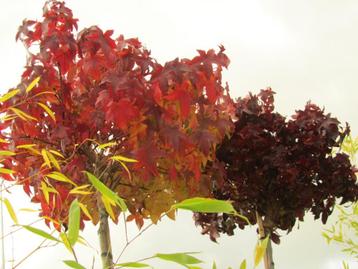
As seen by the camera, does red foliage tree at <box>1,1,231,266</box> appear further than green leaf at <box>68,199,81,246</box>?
Yes

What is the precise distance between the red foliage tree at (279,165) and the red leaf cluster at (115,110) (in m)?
0.50

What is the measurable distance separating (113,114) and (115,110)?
0.8 inches

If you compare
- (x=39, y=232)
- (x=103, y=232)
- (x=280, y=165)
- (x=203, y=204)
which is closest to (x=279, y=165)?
(x=280, y=165)

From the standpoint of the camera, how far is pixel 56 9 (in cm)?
311

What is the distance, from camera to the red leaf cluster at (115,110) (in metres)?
2.79

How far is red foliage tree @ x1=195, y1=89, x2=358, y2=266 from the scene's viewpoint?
12.1 feet

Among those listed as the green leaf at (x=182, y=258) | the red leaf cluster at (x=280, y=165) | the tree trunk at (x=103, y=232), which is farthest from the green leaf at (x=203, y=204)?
the red leaf cluster at (x=280, y=165)

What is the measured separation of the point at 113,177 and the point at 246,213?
1.11 meters

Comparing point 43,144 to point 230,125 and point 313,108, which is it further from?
point 313,108

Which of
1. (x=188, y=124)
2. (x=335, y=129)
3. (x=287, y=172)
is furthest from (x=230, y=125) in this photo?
(x=335, y=129)

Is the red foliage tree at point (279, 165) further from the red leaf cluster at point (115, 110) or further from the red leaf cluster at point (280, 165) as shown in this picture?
the red leaf cluster at point (115, 110)

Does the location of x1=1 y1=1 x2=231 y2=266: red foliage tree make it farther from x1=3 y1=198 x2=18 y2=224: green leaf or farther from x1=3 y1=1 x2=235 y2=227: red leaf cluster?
x1=3 y1=198 x2=18 y2=224: green leaf

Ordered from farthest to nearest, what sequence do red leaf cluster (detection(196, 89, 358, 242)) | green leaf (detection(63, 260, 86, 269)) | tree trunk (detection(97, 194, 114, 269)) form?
red leaf cluster (detection(196, 89, 358, 242)) < tree trunk (detection(97, 194, 114, 269)) < green leaf (detection(63, 260, 86, 269))

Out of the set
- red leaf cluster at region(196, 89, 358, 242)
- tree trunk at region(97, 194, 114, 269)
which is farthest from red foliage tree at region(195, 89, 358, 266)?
tree trunk at region(97, 194, 114, 269)
